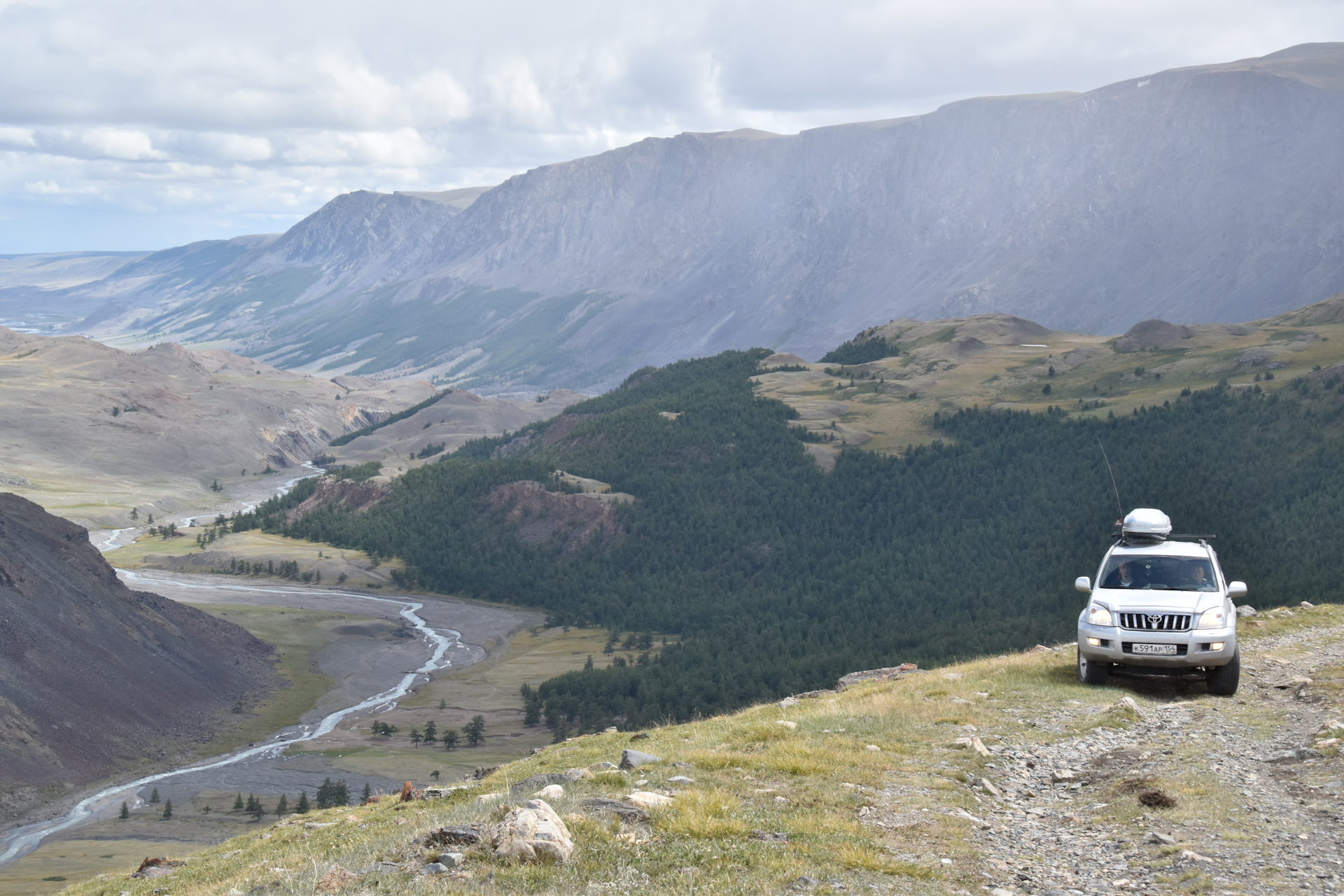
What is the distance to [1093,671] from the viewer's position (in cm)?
2722

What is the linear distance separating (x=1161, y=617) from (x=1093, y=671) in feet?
8.82

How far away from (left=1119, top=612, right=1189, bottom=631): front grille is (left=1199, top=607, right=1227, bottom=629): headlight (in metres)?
0.33

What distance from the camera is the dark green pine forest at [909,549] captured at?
11256 centimetres

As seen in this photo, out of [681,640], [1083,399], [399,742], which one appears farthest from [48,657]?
[1083,399]

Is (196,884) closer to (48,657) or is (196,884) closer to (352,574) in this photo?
(48,657)

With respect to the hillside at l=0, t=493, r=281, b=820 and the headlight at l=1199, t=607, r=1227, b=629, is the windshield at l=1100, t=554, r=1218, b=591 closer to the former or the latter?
the headlight at l=1199, t=607, r=1227, b=629

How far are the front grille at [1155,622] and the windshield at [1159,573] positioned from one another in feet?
4.86

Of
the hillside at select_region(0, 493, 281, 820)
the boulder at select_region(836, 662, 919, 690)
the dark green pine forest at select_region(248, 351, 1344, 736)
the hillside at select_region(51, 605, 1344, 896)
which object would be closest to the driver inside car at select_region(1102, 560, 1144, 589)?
the hillside at select_region(51, 605, 1344, 896)

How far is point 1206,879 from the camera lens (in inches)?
523

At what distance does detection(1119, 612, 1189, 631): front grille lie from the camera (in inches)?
990

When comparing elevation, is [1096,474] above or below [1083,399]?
below

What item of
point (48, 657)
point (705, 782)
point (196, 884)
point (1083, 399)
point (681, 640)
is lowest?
point (681, 640)

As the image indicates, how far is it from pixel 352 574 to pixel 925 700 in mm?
175508

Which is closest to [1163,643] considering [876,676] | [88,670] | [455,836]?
[876,676]
